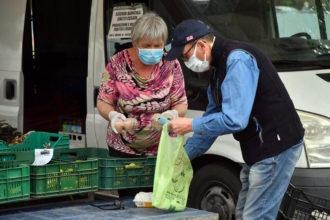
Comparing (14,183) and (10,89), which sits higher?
(10,89)

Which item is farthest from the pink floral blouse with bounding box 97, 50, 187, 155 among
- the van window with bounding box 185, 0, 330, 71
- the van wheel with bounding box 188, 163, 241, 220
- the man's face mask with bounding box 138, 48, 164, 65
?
the van window with bounding box 185, 0, 330, 71

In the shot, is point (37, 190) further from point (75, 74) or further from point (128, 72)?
point (75, 74)

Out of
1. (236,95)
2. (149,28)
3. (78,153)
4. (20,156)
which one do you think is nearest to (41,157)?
(20,156)

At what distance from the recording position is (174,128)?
3848mm

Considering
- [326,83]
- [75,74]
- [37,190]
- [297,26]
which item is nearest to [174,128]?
[37,190]

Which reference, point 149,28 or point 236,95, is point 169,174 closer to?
point 236,95

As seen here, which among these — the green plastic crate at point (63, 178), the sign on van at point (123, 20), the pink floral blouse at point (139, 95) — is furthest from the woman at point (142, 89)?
the sign on van at point (123, 20)

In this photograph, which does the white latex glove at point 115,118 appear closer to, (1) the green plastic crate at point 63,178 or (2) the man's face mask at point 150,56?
(1) the green plastic crate at point 63,178

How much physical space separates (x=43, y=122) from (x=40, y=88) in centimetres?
35

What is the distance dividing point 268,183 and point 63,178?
121 centimetres

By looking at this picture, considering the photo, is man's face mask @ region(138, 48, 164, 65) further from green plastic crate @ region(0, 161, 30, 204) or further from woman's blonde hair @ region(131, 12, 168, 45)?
green plastic crate @ region(0, 161, 30, 204)

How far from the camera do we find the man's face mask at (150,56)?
445 cm

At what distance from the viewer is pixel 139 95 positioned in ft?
14.8

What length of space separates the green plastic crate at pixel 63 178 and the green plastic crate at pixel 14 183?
65mm
